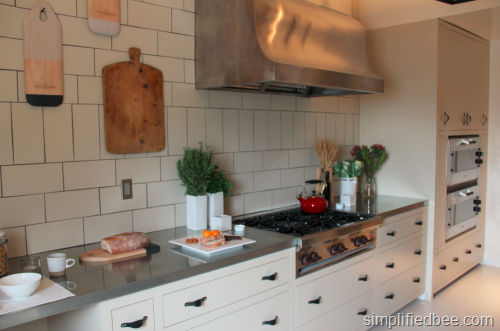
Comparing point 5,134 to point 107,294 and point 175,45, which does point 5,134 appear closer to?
point 107,294

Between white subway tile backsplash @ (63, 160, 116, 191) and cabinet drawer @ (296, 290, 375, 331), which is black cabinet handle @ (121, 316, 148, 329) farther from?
cabinet drawer @ (296, 290, 375, 331)

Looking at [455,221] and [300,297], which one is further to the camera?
[455,221]

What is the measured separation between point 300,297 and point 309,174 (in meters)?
1.29

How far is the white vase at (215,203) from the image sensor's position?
2301 mm

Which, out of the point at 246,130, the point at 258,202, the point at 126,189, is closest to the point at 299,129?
the point at 246,130

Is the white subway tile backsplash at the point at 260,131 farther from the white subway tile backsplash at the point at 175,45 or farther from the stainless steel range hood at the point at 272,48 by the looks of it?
the white subway tile backsplash at the point at 175,45

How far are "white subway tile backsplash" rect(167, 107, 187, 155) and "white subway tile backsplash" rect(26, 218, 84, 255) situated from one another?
2.13 ft

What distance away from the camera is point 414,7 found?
3.29 m

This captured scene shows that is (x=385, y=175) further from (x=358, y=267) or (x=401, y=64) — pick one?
(x=358, y=267)

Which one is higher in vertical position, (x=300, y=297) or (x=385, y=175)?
(x=385, y=175)

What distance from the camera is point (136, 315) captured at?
58.0 inches

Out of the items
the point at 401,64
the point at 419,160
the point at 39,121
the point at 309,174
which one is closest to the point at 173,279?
the point at 39,121

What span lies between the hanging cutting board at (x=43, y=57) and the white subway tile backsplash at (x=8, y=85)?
0.05 metres

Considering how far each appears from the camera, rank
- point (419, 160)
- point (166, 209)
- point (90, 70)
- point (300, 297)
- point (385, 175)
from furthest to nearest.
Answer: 1. point (385, 175)
2. point (419, 160)
3. point (166, 209)
4. point (300, 297)
5. point (90, 70)
